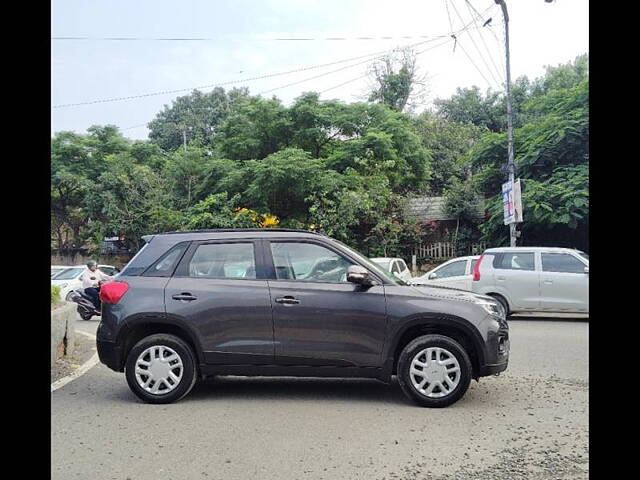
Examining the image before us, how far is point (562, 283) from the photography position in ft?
45.0

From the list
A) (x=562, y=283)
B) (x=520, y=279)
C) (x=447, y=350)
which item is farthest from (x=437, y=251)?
(x=447, y=350)

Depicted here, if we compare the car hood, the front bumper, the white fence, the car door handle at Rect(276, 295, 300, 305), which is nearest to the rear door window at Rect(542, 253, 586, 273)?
the car hood

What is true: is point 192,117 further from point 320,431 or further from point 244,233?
point 320,431

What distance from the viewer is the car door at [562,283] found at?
13586 mm

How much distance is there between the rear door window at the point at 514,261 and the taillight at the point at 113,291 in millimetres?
9661

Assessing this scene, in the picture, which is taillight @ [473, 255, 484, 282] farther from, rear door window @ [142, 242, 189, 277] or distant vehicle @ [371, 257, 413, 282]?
rear door window @ [142, 242, 189, 277]

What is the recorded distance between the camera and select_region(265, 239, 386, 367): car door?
6336mm

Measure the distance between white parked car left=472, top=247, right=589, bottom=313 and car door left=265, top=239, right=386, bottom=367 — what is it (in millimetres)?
8346

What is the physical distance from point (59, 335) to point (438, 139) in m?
28.9

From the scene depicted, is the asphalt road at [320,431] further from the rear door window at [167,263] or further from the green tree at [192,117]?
the green tree at [192,117]

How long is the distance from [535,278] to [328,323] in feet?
29.1

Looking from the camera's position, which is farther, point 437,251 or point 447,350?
point 437,251

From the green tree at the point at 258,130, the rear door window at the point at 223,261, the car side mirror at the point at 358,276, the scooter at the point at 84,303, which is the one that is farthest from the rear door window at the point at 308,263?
the green tree at the point at 258,130
